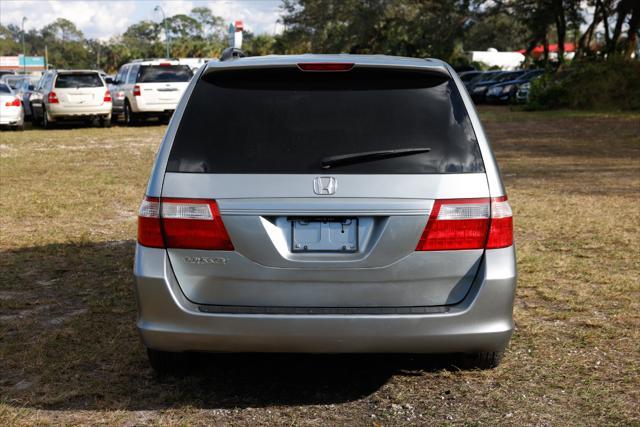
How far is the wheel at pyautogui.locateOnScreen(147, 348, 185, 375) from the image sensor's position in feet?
15.6

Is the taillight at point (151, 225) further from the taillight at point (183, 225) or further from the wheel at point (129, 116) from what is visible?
→ the wheel at point (129, 116)

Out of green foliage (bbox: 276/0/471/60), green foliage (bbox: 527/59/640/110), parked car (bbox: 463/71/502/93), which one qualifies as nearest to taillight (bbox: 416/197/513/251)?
green foliage (bbox: 527/59/640/110)

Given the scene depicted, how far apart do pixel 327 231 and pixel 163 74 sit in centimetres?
2373

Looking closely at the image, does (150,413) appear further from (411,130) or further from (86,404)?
(411,130)

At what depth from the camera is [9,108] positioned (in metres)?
25.9

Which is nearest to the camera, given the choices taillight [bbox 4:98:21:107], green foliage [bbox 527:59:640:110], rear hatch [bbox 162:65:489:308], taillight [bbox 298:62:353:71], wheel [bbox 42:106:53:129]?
rear hatch [bbox 162:65:489:308]

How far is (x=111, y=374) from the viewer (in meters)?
5.02

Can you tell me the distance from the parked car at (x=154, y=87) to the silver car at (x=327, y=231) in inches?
886

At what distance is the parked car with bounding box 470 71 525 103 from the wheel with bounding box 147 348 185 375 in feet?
125

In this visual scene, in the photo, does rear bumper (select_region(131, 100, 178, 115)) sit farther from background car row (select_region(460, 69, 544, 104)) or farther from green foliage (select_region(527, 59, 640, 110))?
background car row (select_region(460, 69, 544, 104))

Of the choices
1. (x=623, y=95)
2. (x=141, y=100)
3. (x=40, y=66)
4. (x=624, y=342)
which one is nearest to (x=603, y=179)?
(x=624, y=342)

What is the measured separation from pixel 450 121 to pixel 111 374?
2.29m

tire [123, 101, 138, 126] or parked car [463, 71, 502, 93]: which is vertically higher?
parked car [463, 71, 502, 93]

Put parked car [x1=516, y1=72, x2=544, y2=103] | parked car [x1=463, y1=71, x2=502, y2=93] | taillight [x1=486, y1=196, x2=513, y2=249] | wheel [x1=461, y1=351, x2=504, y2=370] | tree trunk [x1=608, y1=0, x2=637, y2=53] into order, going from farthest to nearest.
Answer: parked car [x1=463, y1=71, x2=502, y2=93], tree trunk [x1=608, y1=0, x2=637, y2=53], parked car [x1=516, y1=72, x2=544, y2=103], wheel [x1=461, y1=351, x2=504, y2=370], taillight [x1=486, y1=196, x2=513, y2=249]
